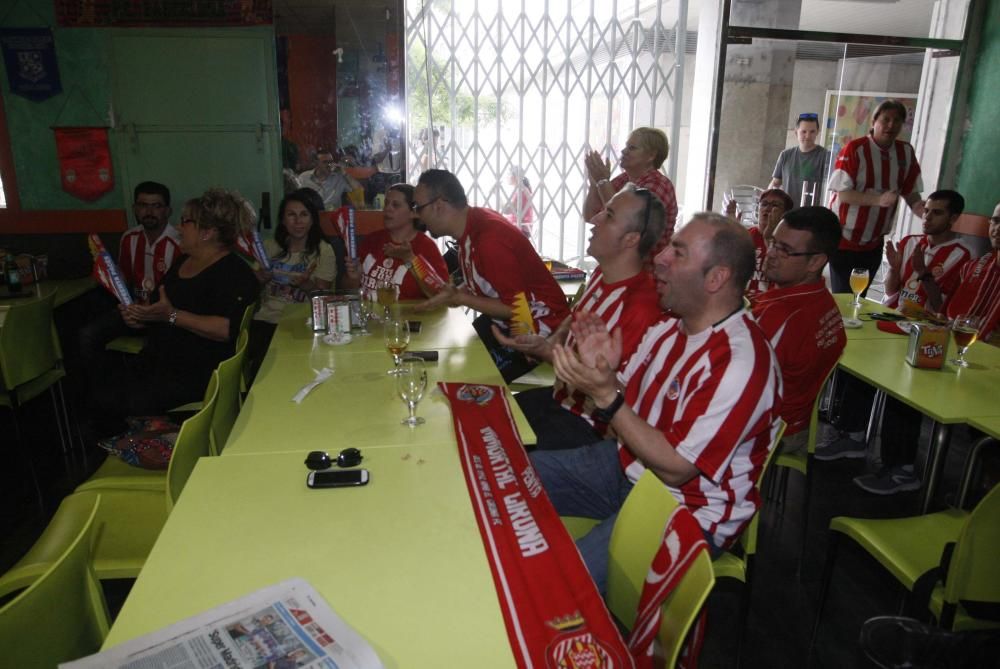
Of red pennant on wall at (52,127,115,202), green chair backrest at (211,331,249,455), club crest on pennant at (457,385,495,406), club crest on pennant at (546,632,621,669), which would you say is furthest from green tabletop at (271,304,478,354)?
red pennant on wall at (52,127,115,202)

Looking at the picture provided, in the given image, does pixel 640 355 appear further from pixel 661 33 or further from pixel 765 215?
pixel 661 33

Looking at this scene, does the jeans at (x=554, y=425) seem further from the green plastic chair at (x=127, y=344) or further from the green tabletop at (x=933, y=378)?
the green plastic chair at (x=127, y=344)

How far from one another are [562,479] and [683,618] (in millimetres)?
1023

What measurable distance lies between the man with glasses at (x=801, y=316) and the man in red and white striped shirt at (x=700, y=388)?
831 mm

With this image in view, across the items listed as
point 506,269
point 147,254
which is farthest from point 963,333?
point 147,254

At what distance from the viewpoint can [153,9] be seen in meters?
4.80

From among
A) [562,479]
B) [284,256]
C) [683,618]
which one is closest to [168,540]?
[683,618]

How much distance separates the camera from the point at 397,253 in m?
3.52

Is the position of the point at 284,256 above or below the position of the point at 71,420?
above

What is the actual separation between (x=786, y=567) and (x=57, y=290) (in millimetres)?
4137

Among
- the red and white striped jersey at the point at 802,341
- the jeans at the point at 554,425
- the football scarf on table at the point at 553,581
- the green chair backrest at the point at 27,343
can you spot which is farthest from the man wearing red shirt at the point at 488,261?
the green chair backrest at the point at 27,343

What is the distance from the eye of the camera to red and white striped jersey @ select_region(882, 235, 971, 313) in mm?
3980

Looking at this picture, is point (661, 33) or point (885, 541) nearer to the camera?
point (885, 541)

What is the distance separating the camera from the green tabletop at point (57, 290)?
3.91 meters
